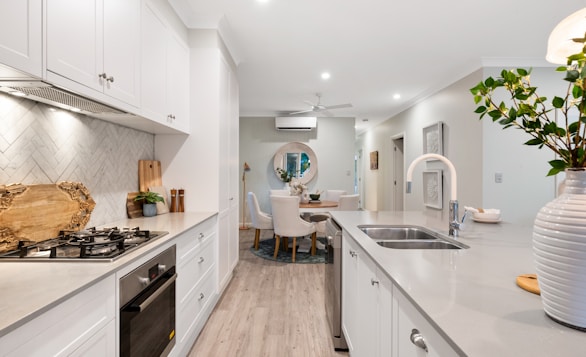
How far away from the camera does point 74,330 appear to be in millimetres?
936

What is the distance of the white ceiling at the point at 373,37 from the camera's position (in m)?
2.50

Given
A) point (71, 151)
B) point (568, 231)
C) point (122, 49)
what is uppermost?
point (122, 49)

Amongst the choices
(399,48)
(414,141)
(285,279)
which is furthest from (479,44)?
(285,279)

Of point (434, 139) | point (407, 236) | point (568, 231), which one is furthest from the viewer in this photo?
point (434, 139)

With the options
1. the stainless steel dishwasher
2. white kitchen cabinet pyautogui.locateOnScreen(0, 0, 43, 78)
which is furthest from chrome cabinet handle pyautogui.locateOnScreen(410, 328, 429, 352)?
white kitchen cabinet pyautogui.locateOnScreen(0, 0, 43, 78)

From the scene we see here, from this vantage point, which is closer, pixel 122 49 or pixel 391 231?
pixel 122 49

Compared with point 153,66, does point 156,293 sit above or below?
below

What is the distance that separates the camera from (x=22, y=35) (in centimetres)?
105

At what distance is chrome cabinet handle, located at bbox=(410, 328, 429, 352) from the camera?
760 mm

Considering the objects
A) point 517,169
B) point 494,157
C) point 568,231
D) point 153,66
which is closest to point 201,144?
point 153,66

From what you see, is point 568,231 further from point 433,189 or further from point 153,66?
point 433,189

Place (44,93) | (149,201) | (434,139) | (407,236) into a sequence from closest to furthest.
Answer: (44,93) → (407,236) → (149,201) → (434,139)

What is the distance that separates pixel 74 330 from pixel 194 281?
45.8 inches

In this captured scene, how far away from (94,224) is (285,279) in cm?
211
